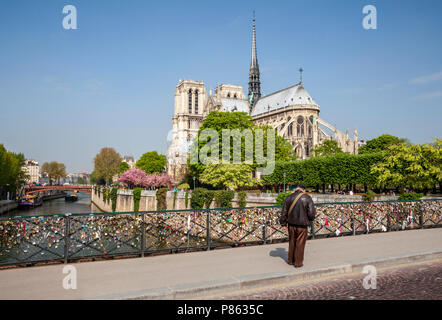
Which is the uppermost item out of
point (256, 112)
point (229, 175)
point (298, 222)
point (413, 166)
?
point (256, 112)

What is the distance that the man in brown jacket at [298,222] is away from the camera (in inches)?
306

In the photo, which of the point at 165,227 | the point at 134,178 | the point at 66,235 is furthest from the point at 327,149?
Answer: the point at 66,235

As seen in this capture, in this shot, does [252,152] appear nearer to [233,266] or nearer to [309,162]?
[309,162]

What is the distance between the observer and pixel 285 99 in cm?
9088

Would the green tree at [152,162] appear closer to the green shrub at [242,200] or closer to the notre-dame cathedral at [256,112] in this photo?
the notre-dame cathedral at [256,112]

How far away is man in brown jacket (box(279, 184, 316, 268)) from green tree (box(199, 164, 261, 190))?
3288 centimetres

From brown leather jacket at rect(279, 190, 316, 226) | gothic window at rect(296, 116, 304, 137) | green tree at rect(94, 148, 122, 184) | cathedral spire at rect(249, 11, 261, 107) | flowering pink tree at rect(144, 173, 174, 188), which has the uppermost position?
cathedral spire at rect(249, 11, 261, 107)

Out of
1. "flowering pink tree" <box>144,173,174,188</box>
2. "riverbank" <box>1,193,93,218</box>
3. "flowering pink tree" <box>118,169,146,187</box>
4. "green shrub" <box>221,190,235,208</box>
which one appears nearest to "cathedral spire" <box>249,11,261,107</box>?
"flowering pink tree" <box>144,173,174,188</box>

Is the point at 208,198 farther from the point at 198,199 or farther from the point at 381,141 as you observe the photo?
the point at 381,141

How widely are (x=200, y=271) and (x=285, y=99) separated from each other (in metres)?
86.9

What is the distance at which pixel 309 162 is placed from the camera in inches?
1774

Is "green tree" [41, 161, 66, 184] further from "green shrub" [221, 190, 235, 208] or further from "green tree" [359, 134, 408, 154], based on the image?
"green shrub" [221, 190, 235, 208]

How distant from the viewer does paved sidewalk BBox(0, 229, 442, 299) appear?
238 inches
